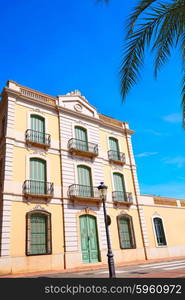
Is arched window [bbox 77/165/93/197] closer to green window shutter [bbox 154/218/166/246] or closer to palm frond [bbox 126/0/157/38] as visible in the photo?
green window shutter [bbox 154/218/166/246]

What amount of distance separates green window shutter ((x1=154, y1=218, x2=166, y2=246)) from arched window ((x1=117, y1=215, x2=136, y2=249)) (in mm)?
3051

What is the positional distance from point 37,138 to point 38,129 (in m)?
0.88

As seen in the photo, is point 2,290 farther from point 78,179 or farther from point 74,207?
point 78,179

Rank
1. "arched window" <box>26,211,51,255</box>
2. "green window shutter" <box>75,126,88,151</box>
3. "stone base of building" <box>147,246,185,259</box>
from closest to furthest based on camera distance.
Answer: "arched window" <box>26,211,51,255</box> → "green window shutter" <box>75,126,88,151</box> → "stone base of building" <box>147,246,185,259</box>

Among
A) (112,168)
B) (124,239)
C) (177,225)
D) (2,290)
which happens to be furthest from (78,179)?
(2,290)

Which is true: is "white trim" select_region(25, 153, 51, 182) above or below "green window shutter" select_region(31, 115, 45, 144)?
below

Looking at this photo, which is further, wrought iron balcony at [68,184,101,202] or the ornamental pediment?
the ornamental pediment

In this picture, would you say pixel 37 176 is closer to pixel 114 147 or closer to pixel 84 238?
pixel 84 238

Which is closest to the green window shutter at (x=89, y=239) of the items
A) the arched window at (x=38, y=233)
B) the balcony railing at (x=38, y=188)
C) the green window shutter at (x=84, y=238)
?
the green window shutter at (x=84, y=238)

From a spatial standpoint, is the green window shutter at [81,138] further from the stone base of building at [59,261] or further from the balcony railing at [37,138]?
the stone base of building at [59,261]

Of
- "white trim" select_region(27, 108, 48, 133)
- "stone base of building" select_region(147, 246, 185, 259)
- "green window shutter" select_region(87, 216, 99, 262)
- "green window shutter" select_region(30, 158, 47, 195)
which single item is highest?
"white trim" select_region(27, 108, 48, 133)

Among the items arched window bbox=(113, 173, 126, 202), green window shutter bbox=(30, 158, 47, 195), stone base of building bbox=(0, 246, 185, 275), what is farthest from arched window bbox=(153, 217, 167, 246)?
green window shutter bbox=(30, 158, 47, 195)

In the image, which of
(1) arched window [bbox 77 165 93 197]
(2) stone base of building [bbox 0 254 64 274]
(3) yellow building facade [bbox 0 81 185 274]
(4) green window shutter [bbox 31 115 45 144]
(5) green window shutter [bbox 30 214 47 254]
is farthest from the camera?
(1) arched window [bbox 77 165 93 197]

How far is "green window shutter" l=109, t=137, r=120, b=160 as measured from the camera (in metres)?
21.0
